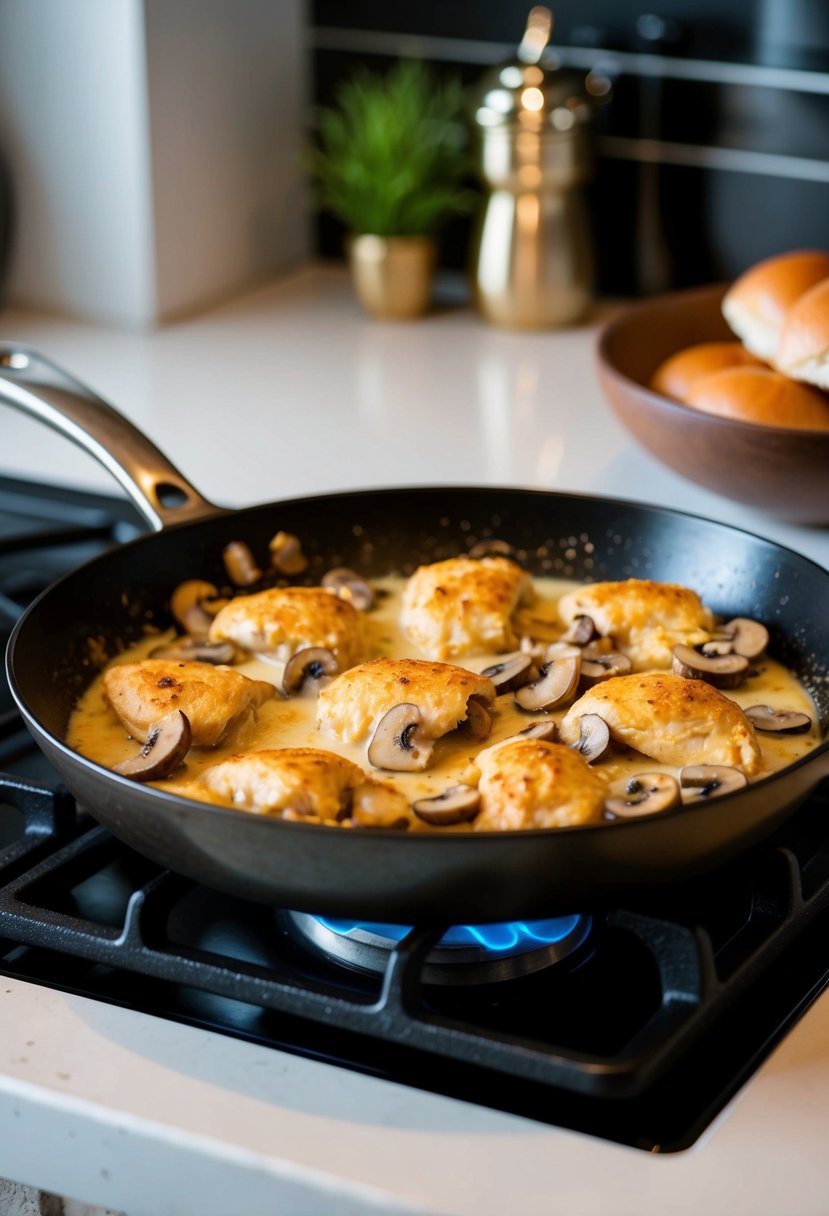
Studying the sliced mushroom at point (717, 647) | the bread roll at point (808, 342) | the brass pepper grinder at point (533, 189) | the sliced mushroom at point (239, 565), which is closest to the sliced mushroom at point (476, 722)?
the sliced mushroom at point (717, 647)

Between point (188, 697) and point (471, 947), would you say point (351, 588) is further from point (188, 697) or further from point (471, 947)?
point (471, 947)

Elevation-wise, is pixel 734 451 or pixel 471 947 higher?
pixel 734 451

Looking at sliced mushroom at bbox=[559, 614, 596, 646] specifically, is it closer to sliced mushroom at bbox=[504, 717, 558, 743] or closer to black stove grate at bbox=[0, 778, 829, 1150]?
sliced mushroom at bbox=[504, 717, 558, 743]

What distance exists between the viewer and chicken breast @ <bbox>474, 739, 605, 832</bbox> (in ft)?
3.19

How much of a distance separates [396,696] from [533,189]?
4.51ft

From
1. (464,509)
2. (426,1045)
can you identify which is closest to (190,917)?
(426,1045)

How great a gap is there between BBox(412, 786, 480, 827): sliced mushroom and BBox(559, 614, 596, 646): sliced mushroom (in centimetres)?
32

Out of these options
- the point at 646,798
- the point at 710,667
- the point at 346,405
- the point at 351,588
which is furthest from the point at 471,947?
the point at 346,405

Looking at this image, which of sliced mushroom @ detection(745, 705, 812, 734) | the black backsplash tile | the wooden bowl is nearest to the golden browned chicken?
sliced mushroom @ detection(745, 705, 812, 734)

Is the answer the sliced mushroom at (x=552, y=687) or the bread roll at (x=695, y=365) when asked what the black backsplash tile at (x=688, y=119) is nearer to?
the bread roll at (x=695, y=365)

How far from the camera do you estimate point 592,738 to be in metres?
1.11

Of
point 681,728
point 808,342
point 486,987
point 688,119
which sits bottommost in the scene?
point 486,987

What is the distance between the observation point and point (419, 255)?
245 centimetres

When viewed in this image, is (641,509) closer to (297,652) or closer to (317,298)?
(297,652)
